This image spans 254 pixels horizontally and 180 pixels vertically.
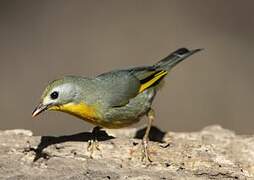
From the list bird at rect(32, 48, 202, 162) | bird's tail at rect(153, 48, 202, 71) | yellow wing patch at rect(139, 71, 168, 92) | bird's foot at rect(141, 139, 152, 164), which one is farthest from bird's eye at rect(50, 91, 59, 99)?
bird's tail at rect(153, 48, 202, 71)

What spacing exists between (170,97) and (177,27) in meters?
1.76

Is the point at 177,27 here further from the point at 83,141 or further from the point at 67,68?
the point at 83,141

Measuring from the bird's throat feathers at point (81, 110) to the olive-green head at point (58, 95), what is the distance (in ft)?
0.14

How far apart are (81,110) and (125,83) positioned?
89 centimetres

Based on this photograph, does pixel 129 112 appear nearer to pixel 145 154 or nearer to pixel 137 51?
pixel 145 154

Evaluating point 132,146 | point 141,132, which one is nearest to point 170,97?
point 141,132

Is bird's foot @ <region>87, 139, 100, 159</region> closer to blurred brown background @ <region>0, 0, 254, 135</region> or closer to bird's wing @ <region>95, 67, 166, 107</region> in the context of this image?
bird's wing @ <region>95, 67, 166, 107</region>

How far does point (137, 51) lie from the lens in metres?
13.0

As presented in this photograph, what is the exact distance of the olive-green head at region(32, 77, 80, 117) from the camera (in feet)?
22.6

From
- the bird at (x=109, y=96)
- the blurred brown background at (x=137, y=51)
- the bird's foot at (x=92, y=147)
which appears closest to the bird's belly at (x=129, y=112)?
the bird at (x=109, y=96)

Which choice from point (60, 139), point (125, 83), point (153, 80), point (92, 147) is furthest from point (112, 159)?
point (153, 80)

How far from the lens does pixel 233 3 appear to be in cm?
1347

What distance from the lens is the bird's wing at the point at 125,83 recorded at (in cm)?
758

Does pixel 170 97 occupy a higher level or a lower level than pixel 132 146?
higher
